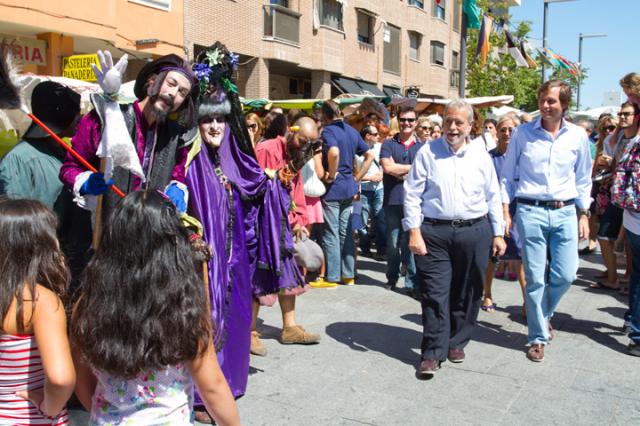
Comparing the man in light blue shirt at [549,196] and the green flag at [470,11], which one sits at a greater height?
the green flag at [470,11]

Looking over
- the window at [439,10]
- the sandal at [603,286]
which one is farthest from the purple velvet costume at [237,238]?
the window at [439,10]

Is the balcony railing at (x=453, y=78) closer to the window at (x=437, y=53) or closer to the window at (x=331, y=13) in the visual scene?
the window at (x=437, y=53)

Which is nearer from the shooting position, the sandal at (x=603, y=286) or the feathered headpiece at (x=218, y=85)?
the feathered headpiece at (x=218, y=85)

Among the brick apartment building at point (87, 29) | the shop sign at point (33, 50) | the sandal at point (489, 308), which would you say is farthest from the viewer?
the shop sign at point (33, 50)

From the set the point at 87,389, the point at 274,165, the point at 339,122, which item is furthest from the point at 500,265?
the point at 87,389

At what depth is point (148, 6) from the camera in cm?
1558

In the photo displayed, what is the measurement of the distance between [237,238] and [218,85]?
0.95m

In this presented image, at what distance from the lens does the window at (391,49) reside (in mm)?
28250

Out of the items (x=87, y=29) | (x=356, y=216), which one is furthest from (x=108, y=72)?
(x=87, y=29)

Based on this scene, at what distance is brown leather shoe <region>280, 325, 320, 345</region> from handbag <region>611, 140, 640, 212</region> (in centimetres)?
268

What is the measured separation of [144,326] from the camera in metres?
2.03

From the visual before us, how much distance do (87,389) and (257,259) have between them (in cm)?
221

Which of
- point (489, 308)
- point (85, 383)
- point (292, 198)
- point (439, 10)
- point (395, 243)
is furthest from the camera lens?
point (439, 10)

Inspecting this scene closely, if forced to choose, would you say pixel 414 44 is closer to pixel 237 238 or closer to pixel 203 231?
pixel 237 238
